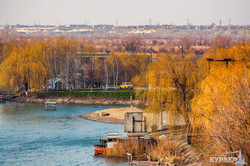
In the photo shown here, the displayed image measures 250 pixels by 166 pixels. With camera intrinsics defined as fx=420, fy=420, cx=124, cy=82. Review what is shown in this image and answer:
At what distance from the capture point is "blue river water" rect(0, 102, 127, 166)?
3108 cm

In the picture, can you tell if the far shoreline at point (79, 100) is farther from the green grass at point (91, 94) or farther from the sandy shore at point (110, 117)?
the sandy shore at point (110, 117)

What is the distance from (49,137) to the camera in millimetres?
39438

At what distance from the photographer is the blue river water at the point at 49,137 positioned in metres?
31.1

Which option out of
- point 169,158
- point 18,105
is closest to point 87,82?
point 18,105

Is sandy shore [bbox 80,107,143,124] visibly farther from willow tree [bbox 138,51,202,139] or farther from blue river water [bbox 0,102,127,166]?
willow tree [bbox 138,51,202,139]

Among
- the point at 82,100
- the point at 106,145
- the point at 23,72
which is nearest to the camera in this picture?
the point at 106,145

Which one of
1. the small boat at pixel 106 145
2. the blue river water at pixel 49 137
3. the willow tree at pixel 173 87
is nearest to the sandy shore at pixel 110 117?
the blue river water at pixel 49 137

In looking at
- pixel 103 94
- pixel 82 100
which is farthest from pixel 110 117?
pixel 103 94

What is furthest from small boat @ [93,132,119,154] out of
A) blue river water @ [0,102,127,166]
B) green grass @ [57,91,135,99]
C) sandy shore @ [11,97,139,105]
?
green grass @ [57,91,135,99]

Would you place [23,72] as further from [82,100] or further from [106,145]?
[106,145]

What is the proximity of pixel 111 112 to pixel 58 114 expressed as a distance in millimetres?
7168

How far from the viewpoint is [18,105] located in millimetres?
65438

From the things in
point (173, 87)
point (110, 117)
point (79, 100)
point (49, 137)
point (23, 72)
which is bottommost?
point (79, 100)

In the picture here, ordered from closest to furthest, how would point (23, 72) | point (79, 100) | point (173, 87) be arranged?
point (173, 87), point (79, 100), point (23, 72)
